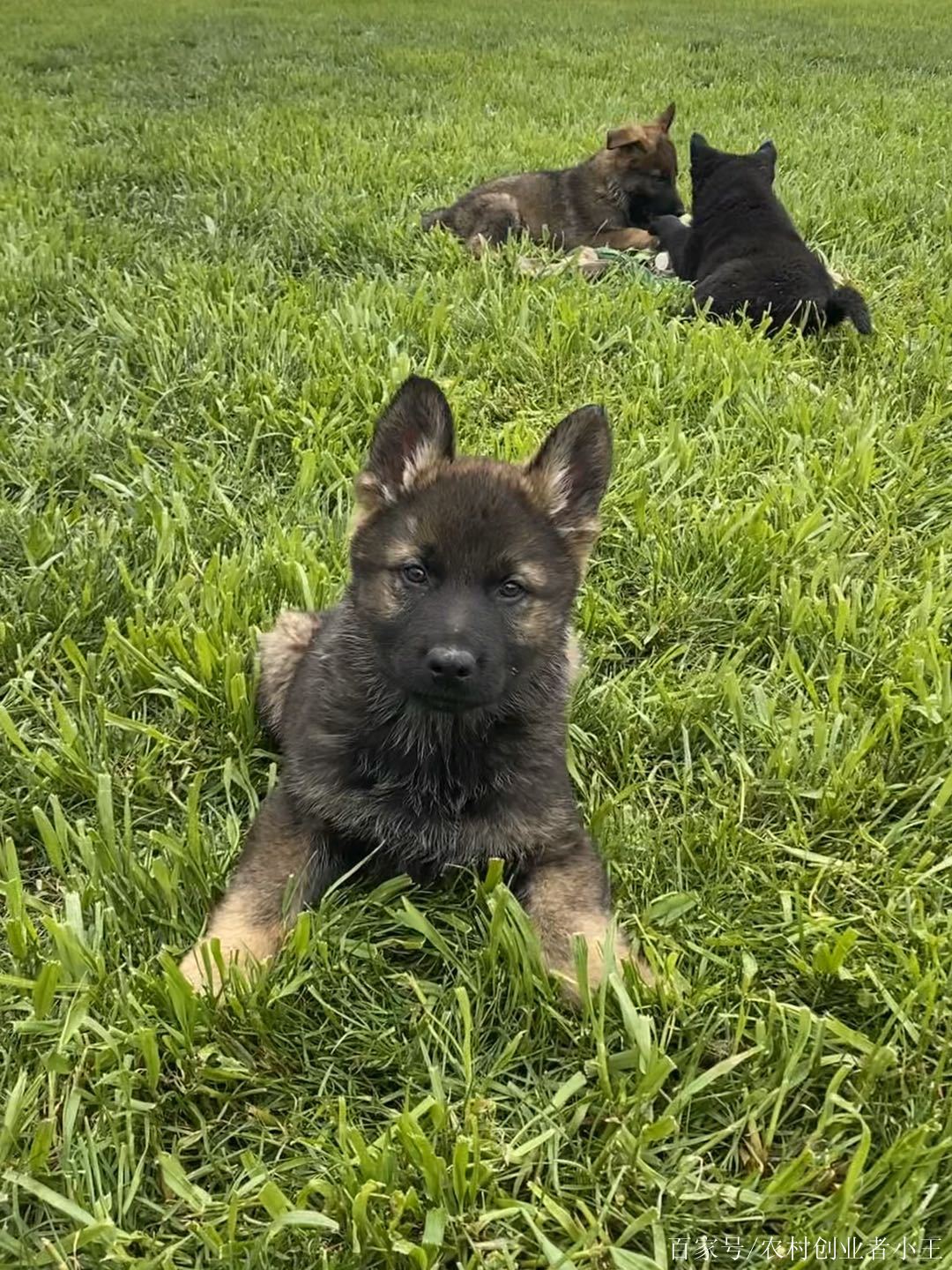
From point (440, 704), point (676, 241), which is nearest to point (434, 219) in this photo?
point (676, 241)

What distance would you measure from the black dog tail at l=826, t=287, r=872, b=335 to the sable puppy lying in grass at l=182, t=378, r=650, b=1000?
2.77m

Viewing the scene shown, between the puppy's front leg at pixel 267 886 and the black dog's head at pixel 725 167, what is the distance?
4.97 m

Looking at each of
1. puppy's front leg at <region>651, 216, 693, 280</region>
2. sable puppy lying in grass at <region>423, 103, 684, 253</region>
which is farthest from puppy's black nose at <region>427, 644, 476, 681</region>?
sable puppy lying in grass at <region>423, 103, 684, 253</region>

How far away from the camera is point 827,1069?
5.92ft

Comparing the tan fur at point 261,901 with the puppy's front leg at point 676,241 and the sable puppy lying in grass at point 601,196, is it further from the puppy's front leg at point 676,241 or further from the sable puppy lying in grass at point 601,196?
the sable puppy lying in grass at point 601,196

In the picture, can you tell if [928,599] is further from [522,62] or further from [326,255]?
[522,62]

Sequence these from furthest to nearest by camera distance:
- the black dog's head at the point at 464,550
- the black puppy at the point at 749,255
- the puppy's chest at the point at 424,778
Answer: the black puppy at the point at 749,255
the puppy's chest at the point at 424,778
the black dog's head at the point at 464,550

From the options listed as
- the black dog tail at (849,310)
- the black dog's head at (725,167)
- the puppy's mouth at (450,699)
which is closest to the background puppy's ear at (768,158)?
the black dog's head at (725,167)

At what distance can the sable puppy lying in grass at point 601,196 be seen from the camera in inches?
251

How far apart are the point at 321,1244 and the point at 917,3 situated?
24.8 meters

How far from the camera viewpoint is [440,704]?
2.15 metres

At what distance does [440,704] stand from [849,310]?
3581mm

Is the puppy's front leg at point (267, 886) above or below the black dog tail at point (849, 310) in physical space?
below

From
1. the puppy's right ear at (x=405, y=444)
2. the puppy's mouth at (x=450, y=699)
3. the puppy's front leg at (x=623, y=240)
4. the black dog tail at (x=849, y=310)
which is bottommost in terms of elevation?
the puppy's mouth at (x=450, y=699)
